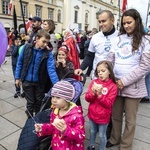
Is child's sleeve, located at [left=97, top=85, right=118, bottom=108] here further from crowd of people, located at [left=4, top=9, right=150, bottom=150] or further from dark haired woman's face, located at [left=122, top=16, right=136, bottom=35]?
dark haired woman's face, located at [left=122, top=16, right=136, bottom=35]

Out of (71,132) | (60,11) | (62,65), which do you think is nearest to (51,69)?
(62,65)

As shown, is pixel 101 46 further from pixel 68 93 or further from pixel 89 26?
pixel 89 26

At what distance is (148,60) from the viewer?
2152 millimetres

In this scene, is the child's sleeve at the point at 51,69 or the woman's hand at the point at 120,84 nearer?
the woman's hand at the point at 120,84

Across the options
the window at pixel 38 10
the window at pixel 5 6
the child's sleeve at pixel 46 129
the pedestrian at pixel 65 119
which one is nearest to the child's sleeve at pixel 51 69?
the pedestrian at pixel 65 119

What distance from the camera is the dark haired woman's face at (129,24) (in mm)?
2178

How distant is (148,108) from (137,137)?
1418 mm

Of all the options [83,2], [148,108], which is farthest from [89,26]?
[148,108]

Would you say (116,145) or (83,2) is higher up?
(83,2)

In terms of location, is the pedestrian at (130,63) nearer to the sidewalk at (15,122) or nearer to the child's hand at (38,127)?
the sidewalk at (15,122)

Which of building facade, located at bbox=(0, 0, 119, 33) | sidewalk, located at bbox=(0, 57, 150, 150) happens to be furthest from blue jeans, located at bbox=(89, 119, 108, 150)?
building facade, located at bbox=(0, 0, 119, 33)

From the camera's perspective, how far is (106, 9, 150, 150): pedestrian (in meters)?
2.18

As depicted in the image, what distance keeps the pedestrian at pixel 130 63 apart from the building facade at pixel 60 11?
17532mm

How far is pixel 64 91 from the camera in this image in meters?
1.80
